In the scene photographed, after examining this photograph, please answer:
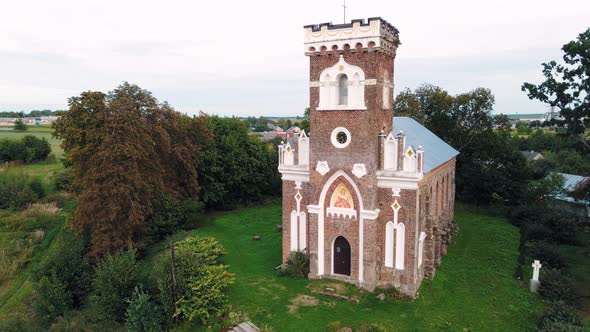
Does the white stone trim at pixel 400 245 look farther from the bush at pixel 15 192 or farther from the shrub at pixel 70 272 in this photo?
the bush at pixel 15 192

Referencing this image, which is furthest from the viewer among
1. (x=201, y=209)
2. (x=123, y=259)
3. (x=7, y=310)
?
(x=201, y=209)

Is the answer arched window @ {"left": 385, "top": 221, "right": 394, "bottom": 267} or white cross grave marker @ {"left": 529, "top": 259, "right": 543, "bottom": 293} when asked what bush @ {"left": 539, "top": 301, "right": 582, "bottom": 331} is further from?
arched window @ {"left": 385, "top": 221, "right": 394, "bottom": 267}

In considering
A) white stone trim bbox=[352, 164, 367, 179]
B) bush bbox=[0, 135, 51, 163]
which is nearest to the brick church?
white stone trim bbox=[352, 164, 367, 179]

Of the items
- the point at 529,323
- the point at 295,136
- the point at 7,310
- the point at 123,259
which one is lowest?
the point at 7,310

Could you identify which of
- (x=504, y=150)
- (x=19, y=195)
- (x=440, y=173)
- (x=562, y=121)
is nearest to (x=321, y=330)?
(x=440, y=173)

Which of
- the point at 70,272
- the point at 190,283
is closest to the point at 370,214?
the point at 190,283

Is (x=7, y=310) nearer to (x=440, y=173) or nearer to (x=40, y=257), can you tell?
A: (x=40, y=257)

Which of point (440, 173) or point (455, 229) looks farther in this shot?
point (455, 229)
